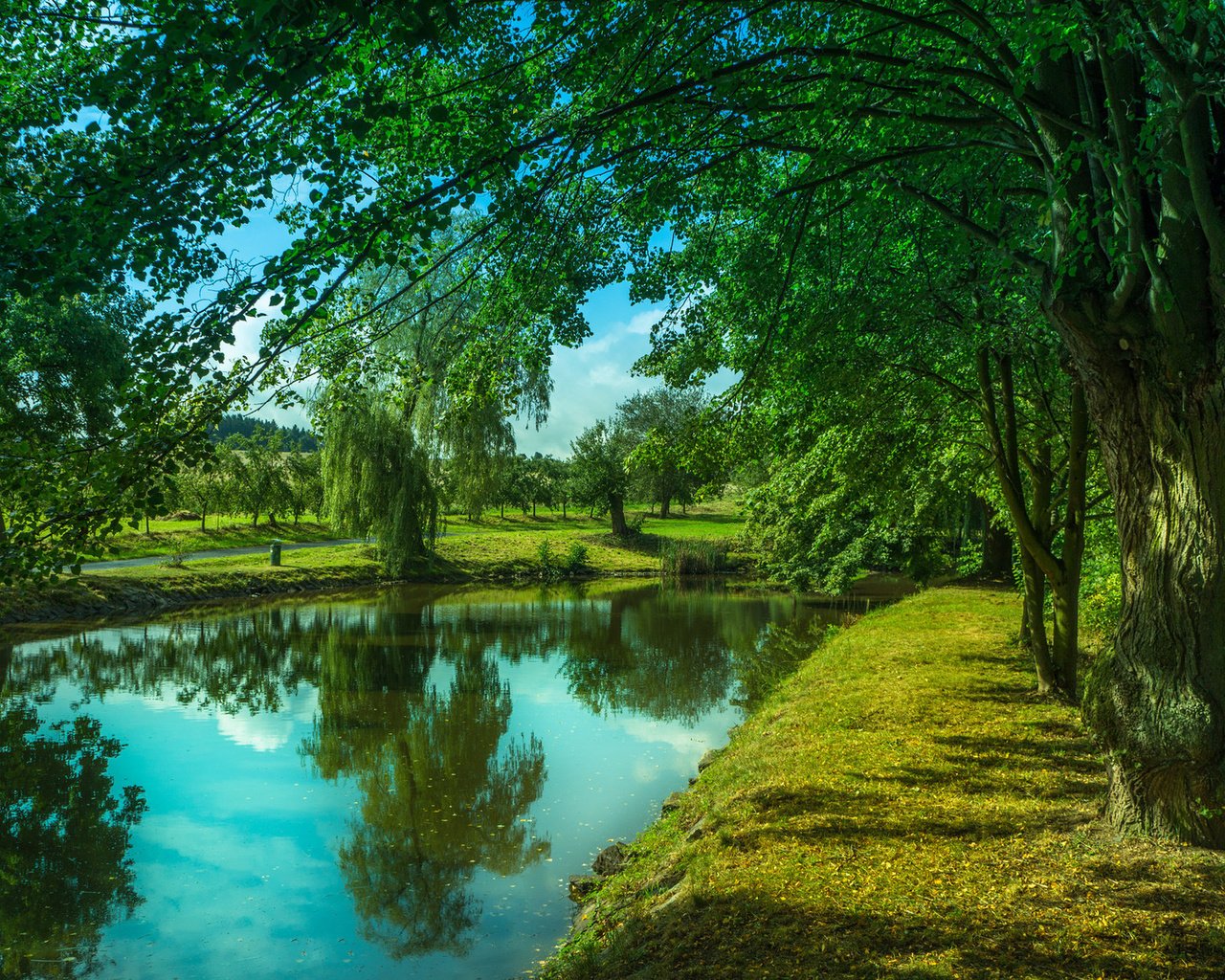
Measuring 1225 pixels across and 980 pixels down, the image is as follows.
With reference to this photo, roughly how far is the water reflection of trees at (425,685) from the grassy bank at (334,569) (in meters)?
3.27

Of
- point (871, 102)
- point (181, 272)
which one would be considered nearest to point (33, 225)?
point (181, 272)

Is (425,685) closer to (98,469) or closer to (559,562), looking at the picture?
(98,469)

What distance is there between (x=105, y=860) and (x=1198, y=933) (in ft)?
31.0

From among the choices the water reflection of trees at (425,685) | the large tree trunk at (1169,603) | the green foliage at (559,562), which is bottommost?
the water reflection of trees at (425,685)

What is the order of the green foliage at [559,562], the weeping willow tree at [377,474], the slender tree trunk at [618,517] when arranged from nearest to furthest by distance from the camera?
1. the weeping willow tree at [377,474]
2. the green foliage at [559,562]
3. the slender tree trunk at [618,517]

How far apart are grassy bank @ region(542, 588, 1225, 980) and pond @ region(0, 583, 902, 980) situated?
1.58 metres

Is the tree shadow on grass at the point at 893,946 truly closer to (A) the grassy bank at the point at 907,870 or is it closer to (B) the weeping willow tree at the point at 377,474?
(A) the grassy bank at the point at 907,870

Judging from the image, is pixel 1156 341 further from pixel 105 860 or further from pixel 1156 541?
pixel 105 860

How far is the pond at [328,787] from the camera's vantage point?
23.5ft

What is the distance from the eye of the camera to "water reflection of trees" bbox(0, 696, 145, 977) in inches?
273

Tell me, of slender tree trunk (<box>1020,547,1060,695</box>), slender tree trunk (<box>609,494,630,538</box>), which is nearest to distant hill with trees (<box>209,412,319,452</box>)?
slender tree trunk (<box>1020,547,1060,695</box>)

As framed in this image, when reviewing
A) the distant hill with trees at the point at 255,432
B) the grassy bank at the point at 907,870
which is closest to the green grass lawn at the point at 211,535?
the distant hill with trees at the point at 255,432

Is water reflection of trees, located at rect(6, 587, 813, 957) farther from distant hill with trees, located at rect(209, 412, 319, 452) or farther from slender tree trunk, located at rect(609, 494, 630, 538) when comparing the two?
slender tree trunk, located at rect(609, 494, 630, 538)

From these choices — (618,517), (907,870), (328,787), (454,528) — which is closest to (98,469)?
(907,870)
